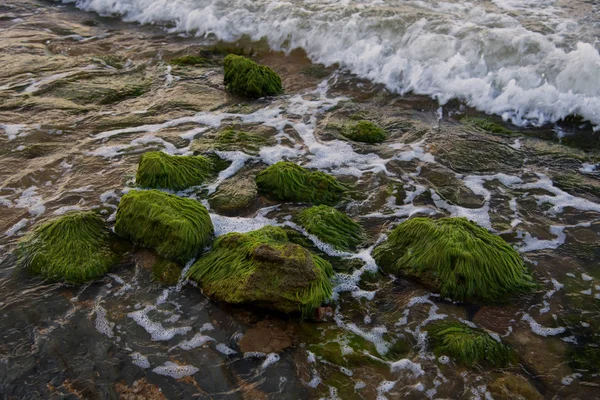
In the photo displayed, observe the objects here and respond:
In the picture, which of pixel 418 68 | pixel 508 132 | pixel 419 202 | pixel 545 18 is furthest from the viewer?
pixel 545 18

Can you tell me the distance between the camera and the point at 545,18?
30.1 ft

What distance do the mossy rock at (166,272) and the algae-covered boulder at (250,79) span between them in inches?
154

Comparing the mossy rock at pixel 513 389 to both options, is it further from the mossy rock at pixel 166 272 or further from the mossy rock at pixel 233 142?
the mossy rock at pixel 233 142

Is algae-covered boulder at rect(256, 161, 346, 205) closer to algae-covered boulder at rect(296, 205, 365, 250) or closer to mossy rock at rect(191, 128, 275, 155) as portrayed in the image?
algae-covered boulder at rect(296, 205, 365, 250)

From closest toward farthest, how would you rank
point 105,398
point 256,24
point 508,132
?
point 105,398 < point 508,132 < point 256,24

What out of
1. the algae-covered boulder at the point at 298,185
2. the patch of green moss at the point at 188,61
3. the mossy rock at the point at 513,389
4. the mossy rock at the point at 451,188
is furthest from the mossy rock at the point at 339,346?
the patch of green moss at the point at 188,61

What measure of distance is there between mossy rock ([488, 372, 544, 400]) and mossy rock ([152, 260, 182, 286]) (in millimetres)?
2568

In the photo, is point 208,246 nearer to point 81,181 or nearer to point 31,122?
point 81,181

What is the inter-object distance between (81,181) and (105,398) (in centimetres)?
295

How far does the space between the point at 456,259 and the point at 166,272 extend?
2.45 meters

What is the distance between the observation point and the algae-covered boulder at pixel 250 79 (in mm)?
7816

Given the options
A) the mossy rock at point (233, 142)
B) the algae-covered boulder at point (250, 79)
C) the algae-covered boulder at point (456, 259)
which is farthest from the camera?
the algae-covered boulder at point (250, 79)

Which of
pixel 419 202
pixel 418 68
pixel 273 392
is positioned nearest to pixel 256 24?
pixel 418 68

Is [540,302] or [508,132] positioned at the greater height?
[508,132]
